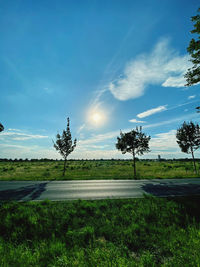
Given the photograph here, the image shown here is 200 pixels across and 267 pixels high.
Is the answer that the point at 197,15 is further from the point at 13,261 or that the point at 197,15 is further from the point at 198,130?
the point at 198,130

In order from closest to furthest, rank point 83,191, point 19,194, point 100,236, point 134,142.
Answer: point 100,236 → point 19,194 → point 83,191 → point 134,142

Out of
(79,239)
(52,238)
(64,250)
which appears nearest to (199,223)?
(79,239)

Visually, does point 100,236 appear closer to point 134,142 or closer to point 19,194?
point 19,194

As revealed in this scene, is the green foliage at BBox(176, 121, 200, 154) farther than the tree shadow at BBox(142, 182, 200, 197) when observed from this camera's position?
Yes

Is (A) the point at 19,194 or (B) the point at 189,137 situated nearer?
(A) the point at 19,194

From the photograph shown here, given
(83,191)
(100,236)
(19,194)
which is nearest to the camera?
Answer: (100,236)

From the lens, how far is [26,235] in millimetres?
3641

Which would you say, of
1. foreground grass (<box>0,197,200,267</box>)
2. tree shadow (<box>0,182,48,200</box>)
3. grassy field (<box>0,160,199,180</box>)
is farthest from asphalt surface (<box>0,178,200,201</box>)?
grassy field (<box>0,160,199,180</box>)

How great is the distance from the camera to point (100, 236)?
11.7ft

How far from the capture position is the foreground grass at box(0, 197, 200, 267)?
2.60 meters

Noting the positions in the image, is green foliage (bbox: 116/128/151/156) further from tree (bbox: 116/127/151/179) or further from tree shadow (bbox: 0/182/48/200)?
tree shadow (bbox: 0/182/48/200)

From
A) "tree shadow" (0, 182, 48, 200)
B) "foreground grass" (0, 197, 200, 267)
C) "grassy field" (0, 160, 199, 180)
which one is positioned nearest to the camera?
"foreground grass" (0, 197, 200, 267)

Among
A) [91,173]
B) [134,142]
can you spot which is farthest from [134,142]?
[91,173]

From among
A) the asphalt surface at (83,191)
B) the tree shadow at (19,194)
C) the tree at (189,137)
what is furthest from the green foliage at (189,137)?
the tree shadow at (19,194)
